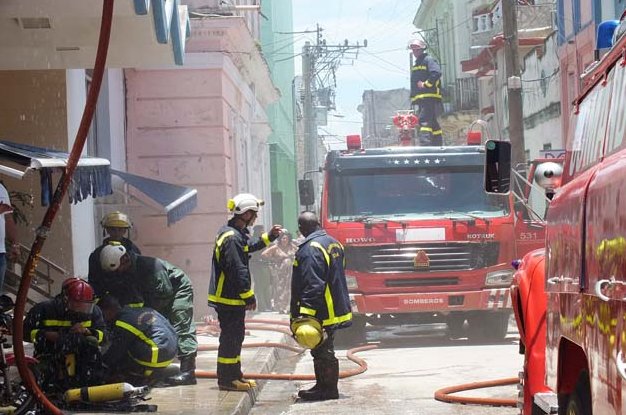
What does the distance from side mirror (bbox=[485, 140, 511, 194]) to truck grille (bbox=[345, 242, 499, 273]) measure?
896cm

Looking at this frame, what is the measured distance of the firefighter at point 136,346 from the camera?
971cm

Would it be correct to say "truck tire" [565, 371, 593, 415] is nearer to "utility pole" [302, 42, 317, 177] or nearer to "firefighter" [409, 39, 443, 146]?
"firefighter" [409, 39, 443, 146]

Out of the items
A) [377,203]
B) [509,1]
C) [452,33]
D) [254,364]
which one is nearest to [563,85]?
[509,1]

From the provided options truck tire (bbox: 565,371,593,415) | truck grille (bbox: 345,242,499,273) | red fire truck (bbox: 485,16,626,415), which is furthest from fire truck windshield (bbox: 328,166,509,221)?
truck tire (bbox: 565,371,593,415)

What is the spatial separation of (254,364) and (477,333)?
4703mm

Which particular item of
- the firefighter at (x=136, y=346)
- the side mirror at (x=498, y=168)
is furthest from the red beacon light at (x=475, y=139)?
the side mirror at (x=498, y=168)

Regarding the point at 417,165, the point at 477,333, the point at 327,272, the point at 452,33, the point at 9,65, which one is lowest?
the point at 477,333

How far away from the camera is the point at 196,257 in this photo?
65.4ft

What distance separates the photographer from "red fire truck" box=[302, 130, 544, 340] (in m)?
15.5

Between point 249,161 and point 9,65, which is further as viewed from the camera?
point 249,161

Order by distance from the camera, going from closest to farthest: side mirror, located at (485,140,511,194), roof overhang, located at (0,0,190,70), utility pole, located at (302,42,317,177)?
side mirror, located at (485,140,511,194)
roof overhang, located at (0,0,190,70)
utility pole, located at (302,42,317,177)

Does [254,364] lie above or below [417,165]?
below

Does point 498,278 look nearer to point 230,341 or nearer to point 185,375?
point 185,375

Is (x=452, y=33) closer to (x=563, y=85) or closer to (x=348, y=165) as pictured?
(x=563, y=85)
